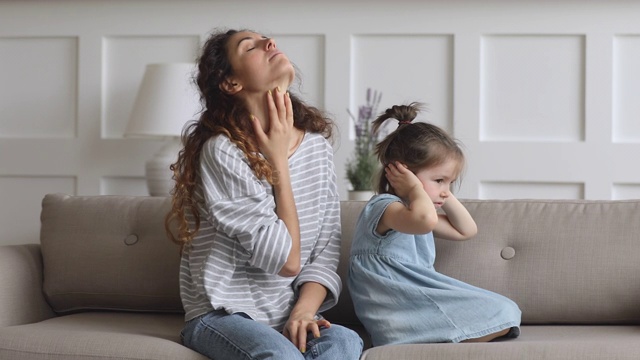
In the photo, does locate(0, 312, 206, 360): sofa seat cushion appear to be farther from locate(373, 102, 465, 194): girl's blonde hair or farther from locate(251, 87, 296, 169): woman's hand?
locate(373, 102, 465, 194): girl's blonde hair

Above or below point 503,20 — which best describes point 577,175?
below

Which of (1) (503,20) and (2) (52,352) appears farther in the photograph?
(1) (503,20)

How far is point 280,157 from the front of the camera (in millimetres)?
1899

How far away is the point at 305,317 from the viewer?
71.6 inches

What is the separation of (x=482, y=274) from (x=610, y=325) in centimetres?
30

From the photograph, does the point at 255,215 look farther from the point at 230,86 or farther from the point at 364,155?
the point at 364,155

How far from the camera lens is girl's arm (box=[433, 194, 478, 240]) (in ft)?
6.72

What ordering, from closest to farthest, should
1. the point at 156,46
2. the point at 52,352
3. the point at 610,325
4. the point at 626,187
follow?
the point at 52,352, the point at 610,325, the point at 626,187, the point at 156,46

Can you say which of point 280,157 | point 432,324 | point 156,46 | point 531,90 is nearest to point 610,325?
point 432,324

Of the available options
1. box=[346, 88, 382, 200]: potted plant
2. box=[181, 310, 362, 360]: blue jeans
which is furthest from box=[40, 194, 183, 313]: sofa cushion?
box=[346, 88, 382, 200]: potted plant

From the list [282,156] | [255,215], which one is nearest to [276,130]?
[282,156]

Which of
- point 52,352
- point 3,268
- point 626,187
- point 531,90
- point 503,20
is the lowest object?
point 52,352

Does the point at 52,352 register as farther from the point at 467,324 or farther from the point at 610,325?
the point at 610,325

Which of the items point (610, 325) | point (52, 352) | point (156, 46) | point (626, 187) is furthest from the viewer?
point (156, 46)
